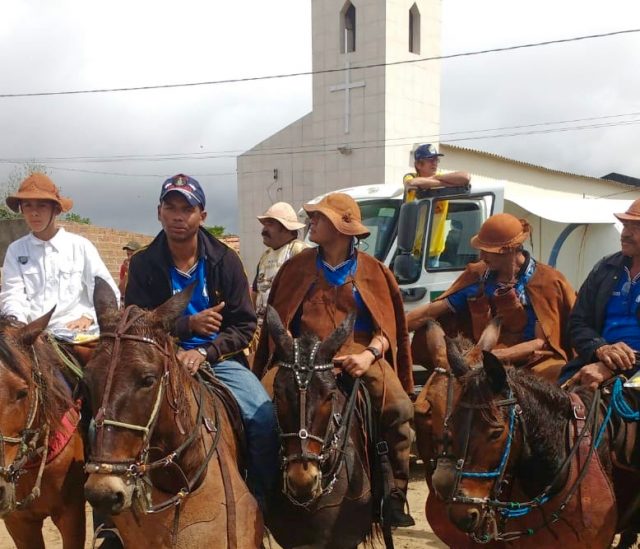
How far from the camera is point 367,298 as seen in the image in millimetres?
4309

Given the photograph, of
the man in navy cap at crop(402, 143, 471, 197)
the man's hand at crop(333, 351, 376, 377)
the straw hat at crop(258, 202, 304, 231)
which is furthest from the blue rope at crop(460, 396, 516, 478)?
the man in navy cap at crop(402, 143, 471, 197)

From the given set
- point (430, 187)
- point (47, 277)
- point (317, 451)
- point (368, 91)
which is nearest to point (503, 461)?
point (317, 451)

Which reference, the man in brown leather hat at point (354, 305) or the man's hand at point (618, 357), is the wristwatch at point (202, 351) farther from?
the man's hand at point (618, 357)

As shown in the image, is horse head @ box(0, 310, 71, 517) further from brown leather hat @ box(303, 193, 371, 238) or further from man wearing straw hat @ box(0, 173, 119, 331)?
brown leather hat @ box(303, 193, 371, 238)

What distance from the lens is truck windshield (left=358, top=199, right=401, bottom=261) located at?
8.24m

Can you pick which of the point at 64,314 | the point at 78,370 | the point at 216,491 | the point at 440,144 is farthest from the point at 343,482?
the point at 440,144

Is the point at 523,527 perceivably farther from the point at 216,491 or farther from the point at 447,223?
the point at 447,223

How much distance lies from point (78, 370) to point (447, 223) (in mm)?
4719

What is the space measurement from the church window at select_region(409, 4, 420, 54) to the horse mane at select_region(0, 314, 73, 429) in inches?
914

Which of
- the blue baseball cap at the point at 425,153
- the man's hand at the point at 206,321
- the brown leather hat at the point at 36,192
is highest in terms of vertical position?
the blue baseball cap at the point at 425,153

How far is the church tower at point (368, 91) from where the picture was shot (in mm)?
23656

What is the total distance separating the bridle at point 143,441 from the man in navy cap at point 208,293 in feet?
1.40

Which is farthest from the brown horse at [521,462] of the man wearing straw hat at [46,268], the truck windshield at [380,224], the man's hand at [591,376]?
the truck windshield at [380,224]

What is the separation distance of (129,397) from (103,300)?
60cm
